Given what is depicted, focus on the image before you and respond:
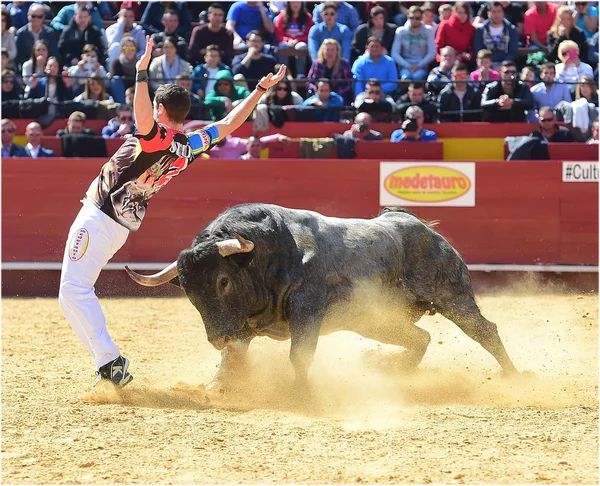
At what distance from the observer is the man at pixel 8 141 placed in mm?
11109

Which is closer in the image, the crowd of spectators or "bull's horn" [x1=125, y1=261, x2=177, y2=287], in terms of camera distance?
"bull's horn" [x1=125, y1=261, x2=177, y2=287]

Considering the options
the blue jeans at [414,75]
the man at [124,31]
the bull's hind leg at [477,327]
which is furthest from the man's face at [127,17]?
the bull's hind leg at [477,327]

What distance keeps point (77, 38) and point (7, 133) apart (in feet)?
6.77

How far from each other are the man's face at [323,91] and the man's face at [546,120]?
242 cm

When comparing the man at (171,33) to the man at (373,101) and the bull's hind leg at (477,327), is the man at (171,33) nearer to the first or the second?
the man at (373,101)

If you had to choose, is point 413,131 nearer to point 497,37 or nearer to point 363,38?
point 363,38

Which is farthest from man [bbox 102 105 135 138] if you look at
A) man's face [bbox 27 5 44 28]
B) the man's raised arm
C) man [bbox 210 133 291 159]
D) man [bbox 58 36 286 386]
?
the man's raised arm

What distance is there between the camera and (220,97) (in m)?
11.2

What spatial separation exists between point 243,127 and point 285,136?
54cm

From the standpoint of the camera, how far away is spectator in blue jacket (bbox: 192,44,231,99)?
11.6 metres

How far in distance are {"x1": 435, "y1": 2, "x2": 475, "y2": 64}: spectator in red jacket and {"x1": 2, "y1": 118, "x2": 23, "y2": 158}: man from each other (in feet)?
17.1

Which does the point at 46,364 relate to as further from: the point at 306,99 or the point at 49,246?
the point at 306,99

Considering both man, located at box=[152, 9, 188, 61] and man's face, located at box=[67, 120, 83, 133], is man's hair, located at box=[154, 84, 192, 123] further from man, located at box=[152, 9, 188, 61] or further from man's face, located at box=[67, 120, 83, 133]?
man, located at box=[152, 9, 188, 61]

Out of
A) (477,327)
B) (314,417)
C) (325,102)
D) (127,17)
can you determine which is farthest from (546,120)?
(314,417)
